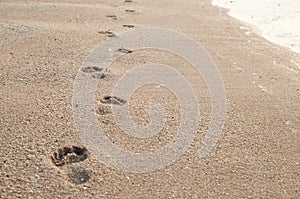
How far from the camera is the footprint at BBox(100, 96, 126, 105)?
2.64m

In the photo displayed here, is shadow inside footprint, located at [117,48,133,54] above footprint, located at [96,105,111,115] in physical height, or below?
above

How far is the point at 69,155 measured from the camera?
203cm

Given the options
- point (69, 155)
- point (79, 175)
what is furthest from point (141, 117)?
point (79, 175)

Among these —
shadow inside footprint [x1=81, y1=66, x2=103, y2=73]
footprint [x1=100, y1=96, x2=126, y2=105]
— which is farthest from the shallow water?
footprint [x1=100, y1=96, x2=126, y2=105]

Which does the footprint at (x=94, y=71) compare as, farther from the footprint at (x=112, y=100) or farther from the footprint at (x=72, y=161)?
the footprint at (x=72, y=161)

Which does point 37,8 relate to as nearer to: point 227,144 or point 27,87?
point 27,87

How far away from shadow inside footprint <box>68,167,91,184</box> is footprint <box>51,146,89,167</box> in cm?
8

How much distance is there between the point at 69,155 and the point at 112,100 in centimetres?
73

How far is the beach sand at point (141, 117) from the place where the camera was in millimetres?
1848

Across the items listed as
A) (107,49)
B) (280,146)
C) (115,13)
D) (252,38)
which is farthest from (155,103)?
(115,13)

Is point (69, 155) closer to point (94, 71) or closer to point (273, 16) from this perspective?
point (94, 71)

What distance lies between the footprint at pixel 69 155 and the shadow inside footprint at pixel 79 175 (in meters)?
0.08

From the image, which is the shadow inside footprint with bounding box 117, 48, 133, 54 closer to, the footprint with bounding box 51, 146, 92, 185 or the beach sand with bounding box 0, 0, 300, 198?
the beach sand with bounding box 0, 0, 300, 198

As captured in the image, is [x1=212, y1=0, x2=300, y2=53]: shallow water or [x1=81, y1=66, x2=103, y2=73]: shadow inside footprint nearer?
[x1=81, y1=66, x2=103, y2=73]: shadow inside footprint
